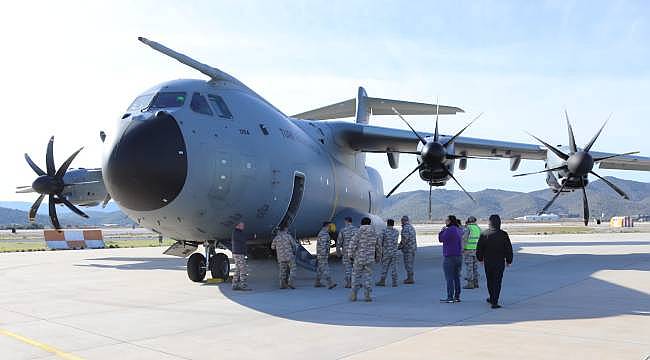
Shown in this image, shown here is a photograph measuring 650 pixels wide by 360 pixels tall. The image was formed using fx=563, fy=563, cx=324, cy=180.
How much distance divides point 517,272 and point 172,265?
11.0 m

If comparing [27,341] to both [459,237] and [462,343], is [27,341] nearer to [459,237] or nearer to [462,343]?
[462,343]

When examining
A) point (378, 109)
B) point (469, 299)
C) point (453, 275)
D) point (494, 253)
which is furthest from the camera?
point (378, 109)

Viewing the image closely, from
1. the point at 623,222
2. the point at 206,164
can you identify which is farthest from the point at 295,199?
the point at 623,222

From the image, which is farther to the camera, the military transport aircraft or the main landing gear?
the main landing gear

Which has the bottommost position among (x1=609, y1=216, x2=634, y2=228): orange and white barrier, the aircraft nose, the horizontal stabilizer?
(x1=609, y1=216, x2=634, y2=228): orange and white barrier

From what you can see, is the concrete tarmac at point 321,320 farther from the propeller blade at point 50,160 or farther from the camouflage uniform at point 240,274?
the propeller blade at point 50,160

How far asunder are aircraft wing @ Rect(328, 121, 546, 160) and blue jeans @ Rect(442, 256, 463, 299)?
7867 mm

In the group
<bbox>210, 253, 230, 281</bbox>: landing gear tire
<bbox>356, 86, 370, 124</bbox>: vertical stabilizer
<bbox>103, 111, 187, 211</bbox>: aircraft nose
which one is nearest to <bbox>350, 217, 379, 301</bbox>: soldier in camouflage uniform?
<bbox>103, 111, 187, 211</bbox>: aircraft nose

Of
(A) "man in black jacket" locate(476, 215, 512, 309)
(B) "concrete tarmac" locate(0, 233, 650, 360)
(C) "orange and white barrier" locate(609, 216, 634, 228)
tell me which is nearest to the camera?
(B) "concrete tarmac" locate(0, 233, 650, 360)

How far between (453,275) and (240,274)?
437 cm

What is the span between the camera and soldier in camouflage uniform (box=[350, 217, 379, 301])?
10359 millimetres

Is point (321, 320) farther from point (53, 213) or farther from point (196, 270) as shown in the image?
point (53, 213)

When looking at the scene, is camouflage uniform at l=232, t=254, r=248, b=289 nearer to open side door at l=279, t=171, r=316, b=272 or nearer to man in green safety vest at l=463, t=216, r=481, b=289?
open side door at l=279, t=171, r=316, b=272

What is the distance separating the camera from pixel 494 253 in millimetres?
9617
